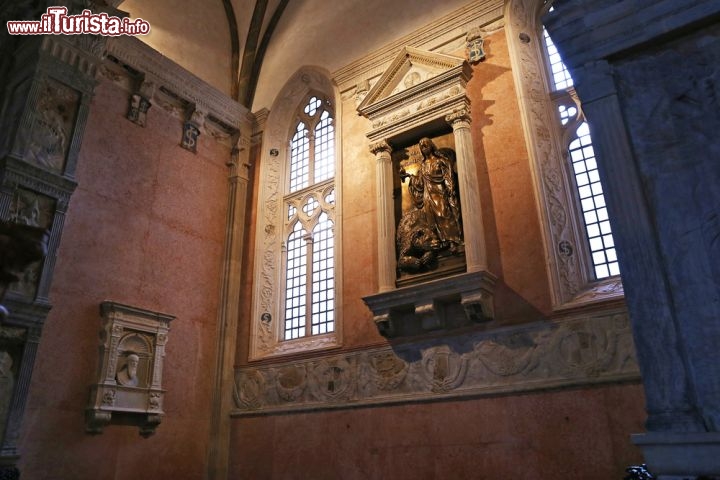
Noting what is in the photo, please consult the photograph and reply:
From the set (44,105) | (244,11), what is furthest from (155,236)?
(244,11)

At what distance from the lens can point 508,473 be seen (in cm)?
764

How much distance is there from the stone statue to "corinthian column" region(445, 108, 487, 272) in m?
6.10

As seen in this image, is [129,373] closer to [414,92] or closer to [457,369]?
[457,369]

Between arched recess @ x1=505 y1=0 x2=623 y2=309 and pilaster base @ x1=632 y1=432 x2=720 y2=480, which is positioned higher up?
arched recess @ x1=505 y1=0 x2=623 y2=309

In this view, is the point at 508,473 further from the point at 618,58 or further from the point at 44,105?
the point at 44,105

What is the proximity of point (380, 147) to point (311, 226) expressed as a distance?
2523 millimetres

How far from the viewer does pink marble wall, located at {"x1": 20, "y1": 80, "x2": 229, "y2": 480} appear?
8.70 meters

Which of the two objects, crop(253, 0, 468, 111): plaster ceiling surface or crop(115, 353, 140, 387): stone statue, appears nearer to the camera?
crop(115, 353, 140, 387): stone statue

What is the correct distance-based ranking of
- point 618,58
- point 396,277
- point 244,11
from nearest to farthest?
1. point 618,58
2. point 396,277
3. point 244,11

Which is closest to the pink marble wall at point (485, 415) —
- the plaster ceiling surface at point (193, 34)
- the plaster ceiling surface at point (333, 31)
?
the plaster ceiling surface at point (333, 31)

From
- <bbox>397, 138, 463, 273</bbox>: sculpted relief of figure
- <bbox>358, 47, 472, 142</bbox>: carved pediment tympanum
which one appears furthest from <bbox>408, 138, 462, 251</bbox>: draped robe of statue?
<bbox>358, 47, 472, 142</bbox>: carved pediment tympanum

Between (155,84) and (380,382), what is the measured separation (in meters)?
7.87

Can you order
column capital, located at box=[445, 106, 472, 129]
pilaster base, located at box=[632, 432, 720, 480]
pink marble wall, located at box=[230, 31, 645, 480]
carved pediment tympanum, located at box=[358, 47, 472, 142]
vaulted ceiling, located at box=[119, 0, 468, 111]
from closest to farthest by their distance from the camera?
1. pilaster base, located at box=[632, 432, 720, 480]
2. pink marble wall, located at box=[230, 31, 645, 480]
3. column capital, located at box=[445, 106, 472, 129]
4. carved pediment tympanum, located at box=[358, 47, 472, 142]
5. vaulted ceiling, located at box=[119, 0, 468, 111]

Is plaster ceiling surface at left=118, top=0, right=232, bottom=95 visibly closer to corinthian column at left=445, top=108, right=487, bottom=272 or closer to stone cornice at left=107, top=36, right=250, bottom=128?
stone cornice at left=107, top=36, right=250, bottom=128
